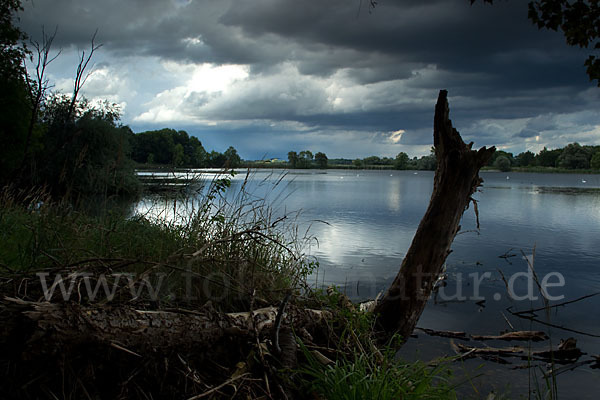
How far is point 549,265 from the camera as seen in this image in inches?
441

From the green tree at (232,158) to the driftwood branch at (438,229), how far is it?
2.59m

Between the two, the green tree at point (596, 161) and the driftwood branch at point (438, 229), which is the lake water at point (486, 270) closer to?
the driftwood branch at point (438, 229)

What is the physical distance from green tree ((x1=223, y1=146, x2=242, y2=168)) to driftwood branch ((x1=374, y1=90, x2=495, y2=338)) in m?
2.59

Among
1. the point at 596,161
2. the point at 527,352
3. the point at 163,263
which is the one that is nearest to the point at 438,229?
the point at 527,352

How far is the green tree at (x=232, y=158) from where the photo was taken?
215 inches

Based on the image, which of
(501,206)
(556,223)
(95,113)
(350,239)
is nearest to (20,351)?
(350,239)

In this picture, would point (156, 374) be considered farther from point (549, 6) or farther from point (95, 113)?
point (95, 113)

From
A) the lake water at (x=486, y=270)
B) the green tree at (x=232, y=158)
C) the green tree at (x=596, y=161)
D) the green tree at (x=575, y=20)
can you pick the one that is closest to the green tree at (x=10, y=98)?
the lake water at (x=486, y=270)

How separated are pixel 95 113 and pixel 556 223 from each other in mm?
30741

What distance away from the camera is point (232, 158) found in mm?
5590

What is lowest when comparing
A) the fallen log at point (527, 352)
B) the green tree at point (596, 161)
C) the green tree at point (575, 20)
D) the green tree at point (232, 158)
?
the fallen log at point (527, 352)

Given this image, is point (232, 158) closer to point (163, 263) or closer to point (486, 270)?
point (163, 263)

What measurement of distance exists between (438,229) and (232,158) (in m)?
2.81

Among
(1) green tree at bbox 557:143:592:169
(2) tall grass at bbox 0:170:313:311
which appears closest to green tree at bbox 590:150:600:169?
(1) green tree at bbox 557:143:592:169
